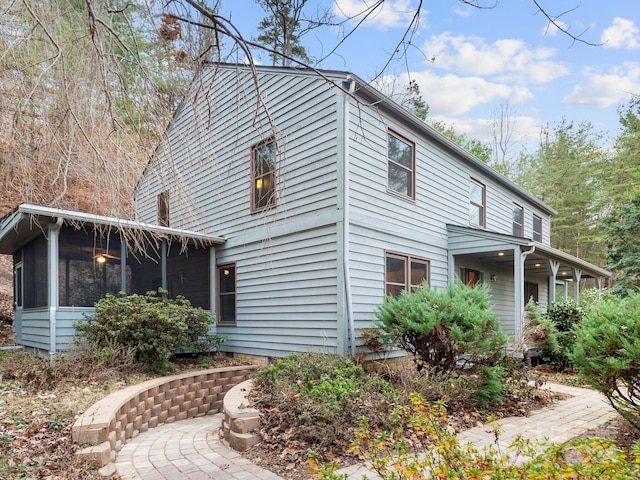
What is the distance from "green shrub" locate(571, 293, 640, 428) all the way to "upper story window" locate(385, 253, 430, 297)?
160 inches

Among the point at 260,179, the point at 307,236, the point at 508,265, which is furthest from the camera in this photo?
the point at 508,265

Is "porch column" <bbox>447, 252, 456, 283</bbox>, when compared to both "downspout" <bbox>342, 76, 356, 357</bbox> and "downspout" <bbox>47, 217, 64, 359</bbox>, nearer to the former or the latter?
"downspout" <bbox>342, 76, 356, 357</bbox>

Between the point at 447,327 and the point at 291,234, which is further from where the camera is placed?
the point at 291,234

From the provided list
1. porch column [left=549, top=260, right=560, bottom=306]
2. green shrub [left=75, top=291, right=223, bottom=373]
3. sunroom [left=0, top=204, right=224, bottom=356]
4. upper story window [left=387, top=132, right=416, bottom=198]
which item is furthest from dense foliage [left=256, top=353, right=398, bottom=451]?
porch column [left=549, top=260, right=560, bottom=306]

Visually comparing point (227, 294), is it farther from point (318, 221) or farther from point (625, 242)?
point (625, 242)

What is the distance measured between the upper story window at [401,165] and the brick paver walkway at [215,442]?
4791 mm

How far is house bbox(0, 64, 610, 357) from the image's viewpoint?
24.5 feet

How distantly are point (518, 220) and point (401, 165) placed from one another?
7.30 meters

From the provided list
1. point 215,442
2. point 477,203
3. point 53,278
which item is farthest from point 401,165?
point 53,278

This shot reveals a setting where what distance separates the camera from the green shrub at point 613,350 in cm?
408

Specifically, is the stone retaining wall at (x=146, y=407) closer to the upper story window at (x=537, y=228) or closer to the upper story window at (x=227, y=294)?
the upper story window at (x=227, y=294)

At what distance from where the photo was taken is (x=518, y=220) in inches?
557

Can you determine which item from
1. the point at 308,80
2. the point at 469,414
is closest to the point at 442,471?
the point at 469,414

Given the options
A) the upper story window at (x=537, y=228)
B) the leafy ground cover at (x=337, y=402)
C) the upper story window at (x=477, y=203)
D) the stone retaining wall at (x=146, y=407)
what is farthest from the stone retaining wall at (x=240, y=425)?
the upper story window at (x=537, y=228)
